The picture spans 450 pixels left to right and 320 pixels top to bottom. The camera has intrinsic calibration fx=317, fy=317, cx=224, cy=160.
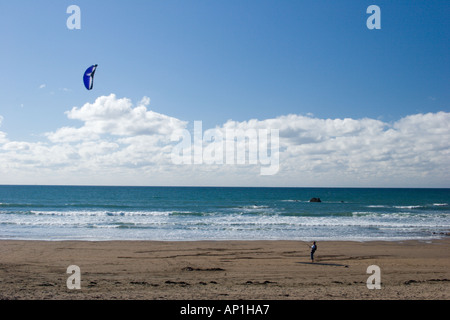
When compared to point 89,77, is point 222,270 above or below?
below

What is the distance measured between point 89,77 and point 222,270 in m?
10.5

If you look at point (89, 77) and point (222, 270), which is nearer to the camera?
point (222, 270)

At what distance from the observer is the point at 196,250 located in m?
17.6

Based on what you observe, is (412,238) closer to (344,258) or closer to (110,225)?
(344,258)

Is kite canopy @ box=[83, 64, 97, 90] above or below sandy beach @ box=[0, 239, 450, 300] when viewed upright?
above

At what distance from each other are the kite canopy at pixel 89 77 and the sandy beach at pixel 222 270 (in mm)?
8035

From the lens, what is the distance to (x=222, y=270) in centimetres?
1358

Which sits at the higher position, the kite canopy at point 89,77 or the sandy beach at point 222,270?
the kite canopy at point 89,77

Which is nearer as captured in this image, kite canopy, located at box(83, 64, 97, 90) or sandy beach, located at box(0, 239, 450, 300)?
sandy beach, located at box(0, 239, 450, 300)

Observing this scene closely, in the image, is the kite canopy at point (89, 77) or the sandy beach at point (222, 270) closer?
the sandy beach at point (222, 270)

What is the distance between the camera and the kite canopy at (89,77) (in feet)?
46.5

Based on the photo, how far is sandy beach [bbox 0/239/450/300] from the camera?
991 centimetres

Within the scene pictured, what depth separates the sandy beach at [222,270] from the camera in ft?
32.5

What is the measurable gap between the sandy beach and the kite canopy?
803 cm
